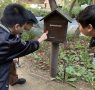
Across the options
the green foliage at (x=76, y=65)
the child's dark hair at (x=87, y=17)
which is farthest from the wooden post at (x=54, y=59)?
the child's dark hair at (x=87, y=17)

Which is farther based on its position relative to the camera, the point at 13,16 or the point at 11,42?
the point at 13,16

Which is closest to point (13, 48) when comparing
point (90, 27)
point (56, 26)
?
point (90, 27)

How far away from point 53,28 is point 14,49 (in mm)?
1468

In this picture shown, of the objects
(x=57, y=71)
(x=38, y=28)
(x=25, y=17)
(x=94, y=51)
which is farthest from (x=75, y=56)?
(x=25, y=17)

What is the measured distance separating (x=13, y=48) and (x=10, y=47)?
A: 0.16ft

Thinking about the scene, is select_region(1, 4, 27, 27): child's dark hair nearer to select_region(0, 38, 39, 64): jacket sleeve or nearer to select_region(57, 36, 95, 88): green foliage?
select_region(0, 38, 39, 64): jacket sleeve

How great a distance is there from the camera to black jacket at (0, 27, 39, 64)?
2.75 meters

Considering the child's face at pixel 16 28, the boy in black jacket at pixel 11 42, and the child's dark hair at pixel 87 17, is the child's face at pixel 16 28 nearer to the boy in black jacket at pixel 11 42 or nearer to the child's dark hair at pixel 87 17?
the boy in black jacket at pixel 11 42

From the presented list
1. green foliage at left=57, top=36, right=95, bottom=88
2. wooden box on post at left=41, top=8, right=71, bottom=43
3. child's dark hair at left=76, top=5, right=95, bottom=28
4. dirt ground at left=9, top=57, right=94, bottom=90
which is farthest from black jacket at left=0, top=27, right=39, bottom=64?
green foliage at left=57, top=36, right=95, bottom=88

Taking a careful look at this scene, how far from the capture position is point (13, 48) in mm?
2834

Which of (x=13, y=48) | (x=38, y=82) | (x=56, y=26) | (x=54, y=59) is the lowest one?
(x=38, y=82)

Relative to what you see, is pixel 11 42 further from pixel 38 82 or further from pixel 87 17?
pixel 38 82

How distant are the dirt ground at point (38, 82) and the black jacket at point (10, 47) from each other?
65.9 inches

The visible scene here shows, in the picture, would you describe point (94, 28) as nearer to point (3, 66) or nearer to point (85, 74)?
point (3, 66)
